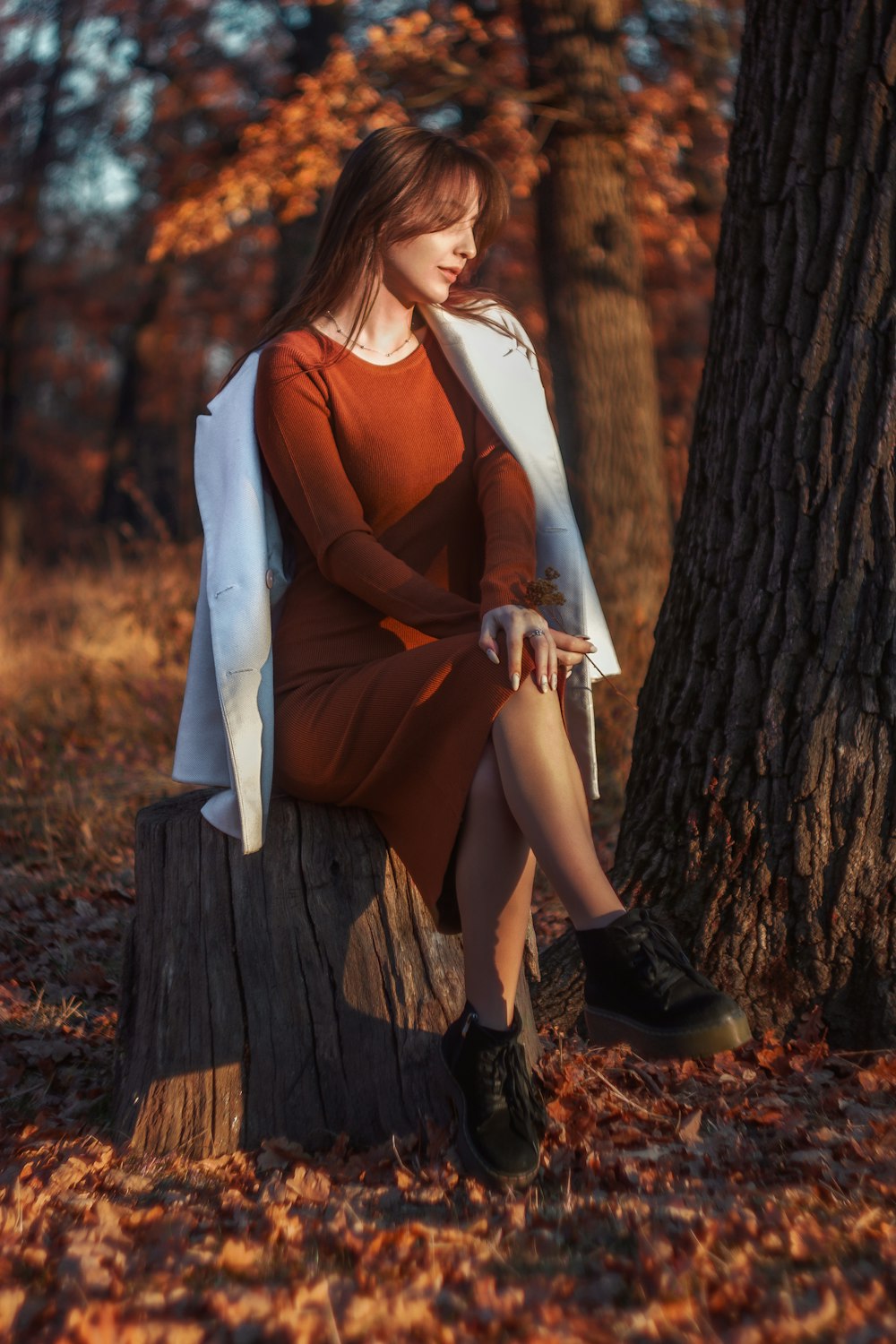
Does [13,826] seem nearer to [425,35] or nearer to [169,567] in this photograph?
[169,567]

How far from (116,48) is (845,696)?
14151 millimetres

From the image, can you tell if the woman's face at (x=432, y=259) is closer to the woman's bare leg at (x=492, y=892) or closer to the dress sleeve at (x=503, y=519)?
the dress sleeve at (x=503, y=519)

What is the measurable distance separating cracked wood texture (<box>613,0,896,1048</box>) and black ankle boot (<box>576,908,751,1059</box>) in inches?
24.6

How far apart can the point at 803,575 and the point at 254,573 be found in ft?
4.24

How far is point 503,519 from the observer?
2.94 meters

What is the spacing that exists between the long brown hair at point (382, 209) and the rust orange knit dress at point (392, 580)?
0.39ft

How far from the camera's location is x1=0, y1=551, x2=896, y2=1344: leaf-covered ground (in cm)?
200

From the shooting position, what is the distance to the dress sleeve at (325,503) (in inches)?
110

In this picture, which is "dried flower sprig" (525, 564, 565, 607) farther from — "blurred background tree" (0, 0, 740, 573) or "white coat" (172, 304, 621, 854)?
"blurred background tree" (0, 0, 740, 573)

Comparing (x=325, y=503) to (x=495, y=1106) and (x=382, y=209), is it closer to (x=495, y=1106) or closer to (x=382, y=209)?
(x=382, y=209)

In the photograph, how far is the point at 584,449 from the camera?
8312 millimetres

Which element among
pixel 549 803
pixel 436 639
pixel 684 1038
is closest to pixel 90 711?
pixel 436 639

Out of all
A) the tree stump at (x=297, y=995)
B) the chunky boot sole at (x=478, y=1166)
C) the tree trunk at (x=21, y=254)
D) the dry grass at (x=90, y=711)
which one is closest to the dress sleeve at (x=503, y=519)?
the tree stump at (x=297, y=995)

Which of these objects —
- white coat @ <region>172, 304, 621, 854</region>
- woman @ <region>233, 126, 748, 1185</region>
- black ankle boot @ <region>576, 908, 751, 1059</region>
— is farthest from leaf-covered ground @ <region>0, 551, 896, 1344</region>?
white coat @ <region>172, 304, 621, 854</region>
